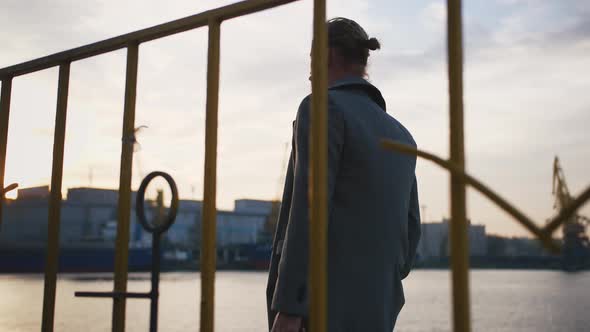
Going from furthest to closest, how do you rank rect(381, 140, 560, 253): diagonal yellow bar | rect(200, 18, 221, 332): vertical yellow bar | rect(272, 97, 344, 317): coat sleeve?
1. rect(200, 18, 221, 332): vertical yellow bar
2. rect(272, 97, 344, 317): coat sleeve
3. rect(381, 140, 560, 253): diagonal yellow bar

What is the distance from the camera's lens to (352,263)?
1463 mm

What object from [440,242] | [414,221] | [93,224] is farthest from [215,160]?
[440,242]

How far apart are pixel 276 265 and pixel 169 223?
0.59 m

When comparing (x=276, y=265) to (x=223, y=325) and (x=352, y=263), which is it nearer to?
(x=352, y=263)

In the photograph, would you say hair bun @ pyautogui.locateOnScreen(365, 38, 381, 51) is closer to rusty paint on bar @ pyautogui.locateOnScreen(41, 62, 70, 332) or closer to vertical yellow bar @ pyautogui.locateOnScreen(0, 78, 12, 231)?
rusty paint on bar @ pyautogui.locateOnScreen(41, 62, 70, 332)

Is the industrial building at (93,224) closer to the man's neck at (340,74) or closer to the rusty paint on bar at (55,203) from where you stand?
the rusty paint on bar at (55,203)

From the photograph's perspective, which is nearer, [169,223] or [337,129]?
[337,129]

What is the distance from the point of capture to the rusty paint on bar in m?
2.07

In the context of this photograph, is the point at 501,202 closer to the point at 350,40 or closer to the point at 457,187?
the point at 457,187

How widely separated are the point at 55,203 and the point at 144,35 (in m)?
0.70

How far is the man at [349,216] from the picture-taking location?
138cm

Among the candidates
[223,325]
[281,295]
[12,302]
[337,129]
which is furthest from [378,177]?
[12,302]

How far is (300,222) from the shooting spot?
1.39m

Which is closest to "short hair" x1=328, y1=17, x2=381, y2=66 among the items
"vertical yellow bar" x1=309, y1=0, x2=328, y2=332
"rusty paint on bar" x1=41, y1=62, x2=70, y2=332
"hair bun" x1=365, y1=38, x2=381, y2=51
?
"hair bun" x1=365, y1=38, x2=381, y2=51
